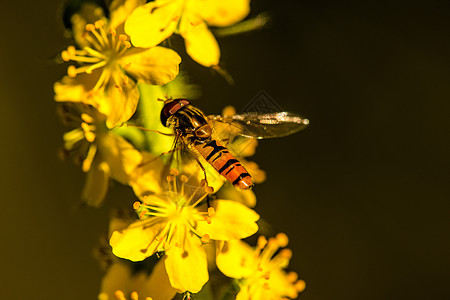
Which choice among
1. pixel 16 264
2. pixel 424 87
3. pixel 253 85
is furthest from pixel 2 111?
pixel 424 87

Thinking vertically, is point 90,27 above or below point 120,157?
above

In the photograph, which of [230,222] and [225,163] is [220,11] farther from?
[230,222]

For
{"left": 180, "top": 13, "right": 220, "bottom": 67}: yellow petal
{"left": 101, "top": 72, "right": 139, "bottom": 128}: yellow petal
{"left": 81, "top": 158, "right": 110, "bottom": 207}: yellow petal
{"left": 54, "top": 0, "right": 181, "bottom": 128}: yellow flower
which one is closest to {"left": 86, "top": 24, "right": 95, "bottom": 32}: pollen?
{"left": 54, "top": 0, "right": 181, "bottom": 128}: yellow flower

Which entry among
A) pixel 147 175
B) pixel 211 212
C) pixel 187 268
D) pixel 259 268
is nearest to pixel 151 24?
pixel 147 175

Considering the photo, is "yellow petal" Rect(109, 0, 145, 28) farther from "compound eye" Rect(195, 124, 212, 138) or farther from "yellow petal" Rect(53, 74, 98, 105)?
"compound eye" Rect(195, 124, 212, 138)

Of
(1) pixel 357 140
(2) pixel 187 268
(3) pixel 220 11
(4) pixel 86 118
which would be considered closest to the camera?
(2) pixel 187 268
